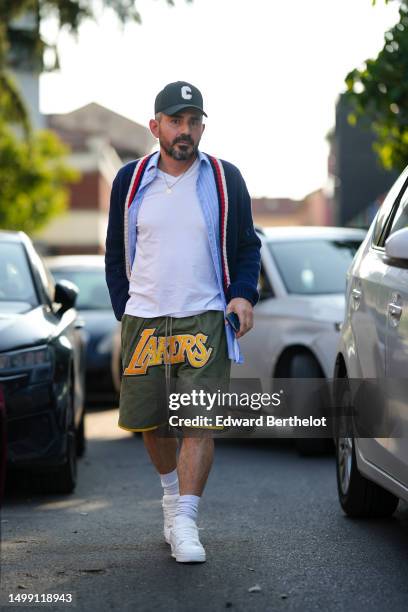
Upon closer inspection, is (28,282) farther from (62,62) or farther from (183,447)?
(62,62)

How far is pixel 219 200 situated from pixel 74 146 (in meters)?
73.8

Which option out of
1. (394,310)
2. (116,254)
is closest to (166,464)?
(116,254)

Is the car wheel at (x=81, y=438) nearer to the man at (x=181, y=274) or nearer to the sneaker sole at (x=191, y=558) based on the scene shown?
the man at (x=181, y=274)

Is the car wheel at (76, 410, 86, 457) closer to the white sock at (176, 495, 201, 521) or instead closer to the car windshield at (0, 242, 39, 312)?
the car windshield at (0, 242, 39, 312)

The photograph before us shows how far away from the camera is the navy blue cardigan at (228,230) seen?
19.9ft

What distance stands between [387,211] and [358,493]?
52.8 inches

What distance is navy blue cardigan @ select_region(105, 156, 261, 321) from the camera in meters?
6.06

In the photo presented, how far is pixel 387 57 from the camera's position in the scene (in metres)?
12.7

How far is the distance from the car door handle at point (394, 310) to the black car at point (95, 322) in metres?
9.10

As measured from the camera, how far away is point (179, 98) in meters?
6.00

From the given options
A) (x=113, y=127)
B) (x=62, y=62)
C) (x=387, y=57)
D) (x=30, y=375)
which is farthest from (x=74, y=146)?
(x=30, y=375)

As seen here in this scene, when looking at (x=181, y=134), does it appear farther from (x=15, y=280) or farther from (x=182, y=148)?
(x=15, y=280)

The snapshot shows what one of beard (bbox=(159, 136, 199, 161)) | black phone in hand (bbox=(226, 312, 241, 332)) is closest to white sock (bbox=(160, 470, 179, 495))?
black phone in hand (bbox=(226, 312, 241, 332))

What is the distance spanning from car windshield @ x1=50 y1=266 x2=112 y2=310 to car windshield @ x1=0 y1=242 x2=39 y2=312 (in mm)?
7214
